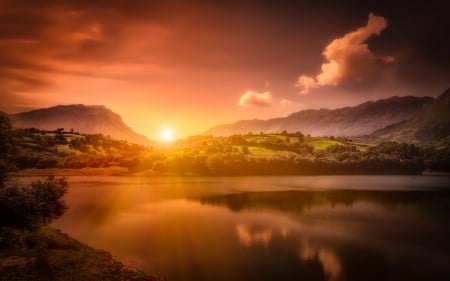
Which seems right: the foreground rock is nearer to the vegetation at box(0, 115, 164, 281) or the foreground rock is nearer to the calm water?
the vegetation at box(0, 115, 164, 281)

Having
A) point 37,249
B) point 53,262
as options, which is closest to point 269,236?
point 53,262

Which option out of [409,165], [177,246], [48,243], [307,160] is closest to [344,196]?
[177,246]

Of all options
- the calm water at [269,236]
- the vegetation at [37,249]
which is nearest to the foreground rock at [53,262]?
the vegetation at [37,249]

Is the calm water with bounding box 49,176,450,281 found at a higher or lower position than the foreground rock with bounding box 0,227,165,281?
lower

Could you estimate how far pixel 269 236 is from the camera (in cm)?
4212

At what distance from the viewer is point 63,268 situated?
1008 inches

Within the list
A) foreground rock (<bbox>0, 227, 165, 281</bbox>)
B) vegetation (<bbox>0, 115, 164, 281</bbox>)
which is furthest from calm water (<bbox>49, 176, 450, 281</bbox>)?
vegetation (<bbox>0, 115, 164, 281</bbox>)

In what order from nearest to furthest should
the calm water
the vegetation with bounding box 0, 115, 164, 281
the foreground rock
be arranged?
the foreground rock → the vegetation with bounding box 0, 115, 164, 281 → the calm water

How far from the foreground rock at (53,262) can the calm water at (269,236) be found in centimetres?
293

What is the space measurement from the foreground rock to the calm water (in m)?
2.93

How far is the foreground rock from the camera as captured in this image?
23766mm

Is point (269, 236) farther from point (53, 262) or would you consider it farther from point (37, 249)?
point (37, 249)

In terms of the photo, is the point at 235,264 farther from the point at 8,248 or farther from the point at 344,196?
the point at 344,196

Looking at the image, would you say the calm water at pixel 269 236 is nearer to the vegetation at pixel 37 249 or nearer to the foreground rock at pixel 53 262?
the foreground rock at pixel 53 262
